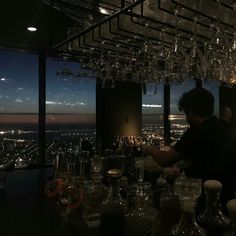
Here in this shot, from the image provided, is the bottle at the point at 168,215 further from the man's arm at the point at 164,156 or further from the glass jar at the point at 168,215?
the man's arm at the point at 164,156

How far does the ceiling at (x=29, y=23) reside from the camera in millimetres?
3318

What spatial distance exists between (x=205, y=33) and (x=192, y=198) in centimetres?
141

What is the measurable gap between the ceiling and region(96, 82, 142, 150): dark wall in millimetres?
1315

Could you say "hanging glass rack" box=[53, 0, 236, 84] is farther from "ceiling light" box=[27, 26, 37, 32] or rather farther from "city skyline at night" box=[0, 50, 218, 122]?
"city skyline at night" box=[0, 50, 218, 122]

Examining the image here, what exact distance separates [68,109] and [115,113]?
2.69 feet

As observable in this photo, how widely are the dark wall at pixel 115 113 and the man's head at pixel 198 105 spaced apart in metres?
3.52

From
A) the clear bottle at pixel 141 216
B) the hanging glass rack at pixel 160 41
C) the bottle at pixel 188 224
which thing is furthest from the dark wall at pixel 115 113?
the bottle at pixel 188 224

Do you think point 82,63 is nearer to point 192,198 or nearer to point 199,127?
point 199,127

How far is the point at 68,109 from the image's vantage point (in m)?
5.69

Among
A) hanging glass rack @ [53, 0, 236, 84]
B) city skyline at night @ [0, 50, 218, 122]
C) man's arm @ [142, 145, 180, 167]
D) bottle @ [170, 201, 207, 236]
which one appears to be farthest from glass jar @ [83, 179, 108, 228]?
city skyline at night @ [0, 50, 218, 122]

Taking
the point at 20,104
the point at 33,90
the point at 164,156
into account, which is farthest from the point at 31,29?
the point at 164,156

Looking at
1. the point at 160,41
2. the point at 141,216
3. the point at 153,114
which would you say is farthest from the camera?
the point at 153,114

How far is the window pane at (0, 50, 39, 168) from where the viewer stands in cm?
504

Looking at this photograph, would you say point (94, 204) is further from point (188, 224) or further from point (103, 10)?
point (103, 10)
